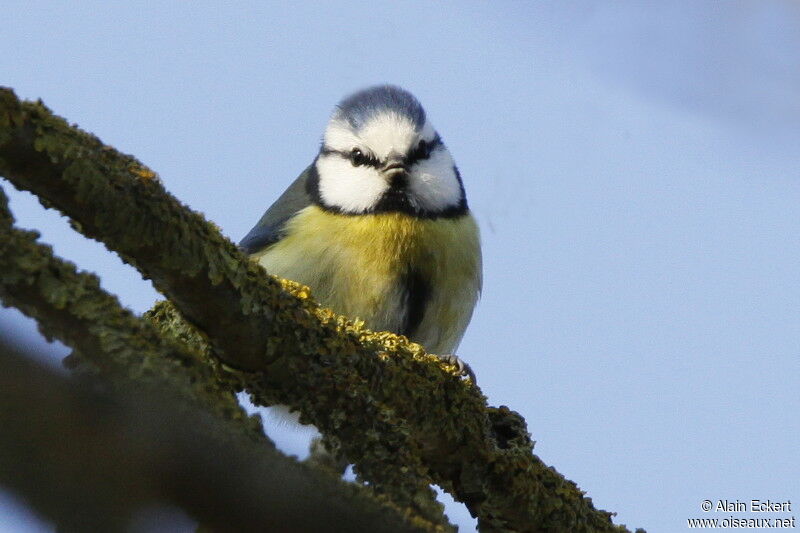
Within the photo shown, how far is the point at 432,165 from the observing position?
369cm

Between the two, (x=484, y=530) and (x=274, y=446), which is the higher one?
(x=484, y=530)

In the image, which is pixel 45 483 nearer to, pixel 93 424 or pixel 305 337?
pixel 93 424

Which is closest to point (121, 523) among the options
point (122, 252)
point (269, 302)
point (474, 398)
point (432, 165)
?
point (122, 252)

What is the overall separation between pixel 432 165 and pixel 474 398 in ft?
5.26

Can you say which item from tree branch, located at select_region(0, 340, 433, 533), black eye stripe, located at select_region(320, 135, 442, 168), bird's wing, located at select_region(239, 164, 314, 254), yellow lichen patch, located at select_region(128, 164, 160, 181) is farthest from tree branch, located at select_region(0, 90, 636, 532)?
bird's wing, located at select_region(239, 164, 314, 254)

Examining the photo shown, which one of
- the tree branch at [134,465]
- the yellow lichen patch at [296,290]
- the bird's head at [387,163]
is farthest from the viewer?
the bird's head at [387,163]

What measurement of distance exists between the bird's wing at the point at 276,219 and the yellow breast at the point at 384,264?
0.10 metres

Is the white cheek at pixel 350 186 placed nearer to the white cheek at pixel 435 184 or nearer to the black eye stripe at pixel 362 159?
the black eye stripe at pixel 362 159

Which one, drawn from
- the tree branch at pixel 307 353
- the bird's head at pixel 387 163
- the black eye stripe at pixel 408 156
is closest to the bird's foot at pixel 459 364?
the tree branch at pixel 307 353

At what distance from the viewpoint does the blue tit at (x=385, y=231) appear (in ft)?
11.0

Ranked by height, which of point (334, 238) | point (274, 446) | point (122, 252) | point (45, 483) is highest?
point (334, 238)

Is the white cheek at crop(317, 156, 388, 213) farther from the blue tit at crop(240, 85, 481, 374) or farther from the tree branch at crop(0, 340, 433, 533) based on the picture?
the tree branch at crop(0, 340, 433, 533)

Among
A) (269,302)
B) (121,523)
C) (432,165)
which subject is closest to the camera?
(121,523)

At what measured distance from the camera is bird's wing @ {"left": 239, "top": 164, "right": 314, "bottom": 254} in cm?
370
